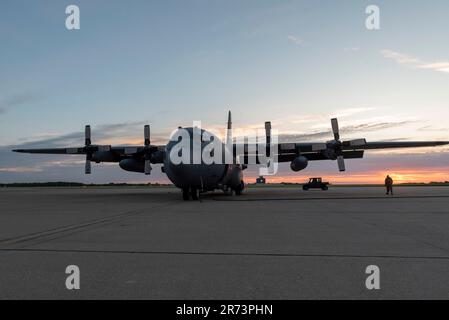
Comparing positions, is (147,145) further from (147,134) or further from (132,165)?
(132,165)

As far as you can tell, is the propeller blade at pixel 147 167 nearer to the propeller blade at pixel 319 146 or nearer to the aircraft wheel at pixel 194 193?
the aircraft wheel at pixel 194 193

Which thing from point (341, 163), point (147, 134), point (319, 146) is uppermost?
point (147, 134)

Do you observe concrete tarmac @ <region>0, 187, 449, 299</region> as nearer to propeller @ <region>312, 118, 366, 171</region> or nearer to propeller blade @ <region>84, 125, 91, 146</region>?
propeller @ <region>312, 118, 366, 171</region>

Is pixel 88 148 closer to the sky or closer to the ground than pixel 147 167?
closer to the sky

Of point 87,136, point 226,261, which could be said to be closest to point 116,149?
point 87,136

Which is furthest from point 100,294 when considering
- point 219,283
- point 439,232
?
point 439,232

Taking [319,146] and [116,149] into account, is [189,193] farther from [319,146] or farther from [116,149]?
[319,146]

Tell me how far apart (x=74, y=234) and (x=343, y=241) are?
6.52 metres

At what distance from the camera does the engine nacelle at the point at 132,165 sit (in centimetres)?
3272

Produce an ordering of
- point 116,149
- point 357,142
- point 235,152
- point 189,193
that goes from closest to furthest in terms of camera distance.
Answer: point 189,193
point 357,142
point 235,152
point 116,149

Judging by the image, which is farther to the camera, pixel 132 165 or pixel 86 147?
pixel 86 147

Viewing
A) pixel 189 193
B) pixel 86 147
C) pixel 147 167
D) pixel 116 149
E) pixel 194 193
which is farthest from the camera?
pixel 86 147

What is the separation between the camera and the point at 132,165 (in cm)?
3291
